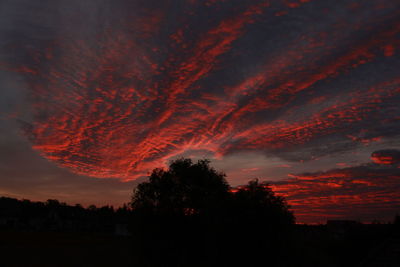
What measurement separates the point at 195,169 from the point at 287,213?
16.6 metres

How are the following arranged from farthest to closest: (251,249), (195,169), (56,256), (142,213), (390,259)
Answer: (56,256)
(195,169)
(142,213)
(251,249)
(390,259)

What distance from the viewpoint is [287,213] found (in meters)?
37.5

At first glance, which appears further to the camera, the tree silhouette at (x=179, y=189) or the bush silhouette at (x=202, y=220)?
the tree silhouette at (x=179, y=189)

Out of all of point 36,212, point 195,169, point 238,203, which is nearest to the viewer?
point 238,203

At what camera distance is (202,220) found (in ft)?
127

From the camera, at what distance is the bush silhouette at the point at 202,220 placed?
33.8 meters

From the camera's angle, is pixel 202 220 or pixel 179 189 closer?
pixel 202 220

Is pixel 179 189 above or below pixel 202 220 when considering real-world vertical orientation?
above

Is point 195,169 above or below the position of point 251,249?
above

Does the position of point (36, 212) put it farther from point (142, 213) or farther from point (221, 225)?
point (221, 225)

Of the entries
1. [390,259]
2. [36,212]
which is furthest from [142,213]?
[36,212]

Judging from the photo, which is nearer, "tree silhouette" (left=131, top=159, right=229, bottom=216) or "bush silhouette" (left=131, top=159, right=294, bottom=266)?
"bush silhouette" (left=131, top=159, right=294, bottom=266)

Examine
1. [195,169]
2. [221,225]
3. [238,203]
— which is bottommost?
[221,225]

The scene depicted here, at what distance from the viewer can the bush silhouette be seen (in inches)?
1332
